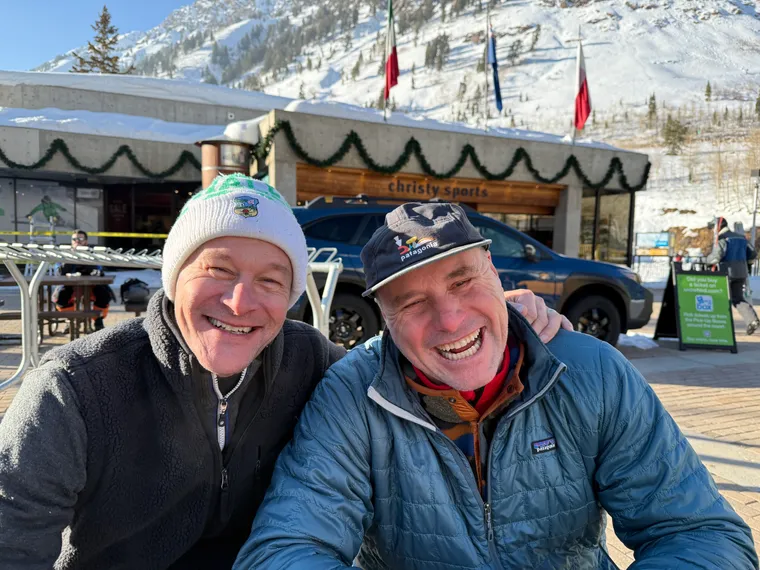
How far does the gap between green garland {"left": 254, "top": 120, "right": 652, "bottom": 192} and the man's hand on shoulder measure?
11.6 meters

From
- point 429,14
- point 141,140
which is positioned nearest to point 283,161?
point 141,140

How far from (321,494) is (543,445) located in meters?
0.64

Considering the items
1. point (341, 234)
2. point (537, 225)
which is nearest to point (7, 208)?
point (341, 234)

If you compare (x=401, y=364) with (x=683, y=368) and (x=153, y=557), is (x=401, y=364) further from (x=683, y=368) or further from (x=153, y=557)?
(x=683, y=368)

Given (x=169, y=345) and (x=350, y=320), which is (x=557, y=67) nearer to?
(x=350, y=320)

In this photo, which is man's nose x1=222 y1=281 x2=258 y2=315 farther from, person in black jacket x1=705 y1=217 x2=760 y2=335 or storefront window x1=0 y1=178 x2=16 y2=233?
storefront window x1=0 y1=178 x2=16 y2=233

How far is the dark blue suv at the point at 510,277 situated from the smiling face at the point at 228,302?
4.47 meters

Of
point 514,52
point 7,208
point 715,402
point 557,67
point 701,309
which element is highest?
point 514,52

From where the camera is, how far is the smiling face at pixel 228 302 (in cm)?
146

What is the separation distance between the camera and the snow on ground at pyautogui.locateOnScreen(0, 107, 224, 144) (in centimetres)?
1612

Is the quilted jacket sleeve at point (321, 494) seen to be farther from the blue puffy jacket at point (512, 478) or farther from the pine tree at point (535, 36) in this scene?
the pine tree at point (535, 36)

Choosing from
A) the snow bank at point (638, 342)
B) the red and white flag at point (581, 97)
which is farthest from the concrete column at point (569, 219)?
the snow bank at point (638, 342)

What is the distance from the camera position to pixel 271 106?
23.1 metres

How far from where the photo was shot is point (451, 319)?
1.54m
